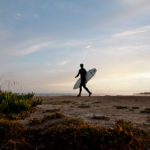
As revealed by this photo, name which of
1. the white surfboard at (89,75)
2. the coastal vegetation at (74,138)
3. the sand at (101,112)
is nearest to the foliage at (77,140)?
the coastal vegetation at (74,138)

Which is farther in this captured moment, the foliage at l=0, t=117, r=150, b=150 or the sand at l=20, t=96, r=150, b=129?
the sand at l=20, t=96, r=150, b=129

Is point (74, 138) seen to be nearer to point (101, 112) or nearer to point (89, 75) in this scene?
point (101, 112)

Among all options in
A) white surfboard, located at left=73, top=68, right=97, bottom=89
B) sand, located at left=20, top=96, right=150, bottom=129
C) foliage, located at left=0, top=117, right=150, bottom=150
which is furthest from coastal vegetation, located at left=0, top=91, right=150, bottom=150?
white surfboard, located at left=73, top=68, right=97, bottom=89

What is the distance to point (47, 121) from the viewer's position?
22.2ft

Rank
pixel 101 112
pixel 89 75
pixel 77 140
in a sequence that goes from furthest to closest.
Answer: pixel 89 75
pixel 101 112
pixel 77 140

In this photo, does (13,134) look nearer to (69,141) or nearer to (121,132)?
(69,141)

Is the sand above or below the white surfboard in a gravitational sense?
below

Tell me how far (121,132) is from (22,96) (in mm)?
7450

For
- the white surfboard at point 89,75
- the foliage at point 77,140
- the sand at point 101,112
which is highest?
the white surfboard at point 89,75

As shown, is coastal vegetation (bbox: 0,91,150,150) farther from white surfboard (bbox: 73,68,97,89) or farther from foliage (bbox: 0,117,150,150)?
white surfboard (bbox: 73,68,97,89)

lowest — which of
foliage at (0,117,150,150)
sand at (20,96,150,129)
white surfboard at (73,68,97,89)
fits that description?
foliage at (0,117,150,150)

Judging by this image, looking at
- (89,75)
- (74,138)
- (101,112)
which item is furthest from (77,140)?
(89,75)

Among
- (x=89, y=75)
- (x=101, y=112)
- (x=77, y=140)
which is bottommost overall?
(x=77, y=140)

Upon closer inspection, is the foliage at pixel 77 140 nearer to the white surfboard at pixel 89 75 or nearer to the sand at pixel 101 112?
the sand at pixel 101 112
